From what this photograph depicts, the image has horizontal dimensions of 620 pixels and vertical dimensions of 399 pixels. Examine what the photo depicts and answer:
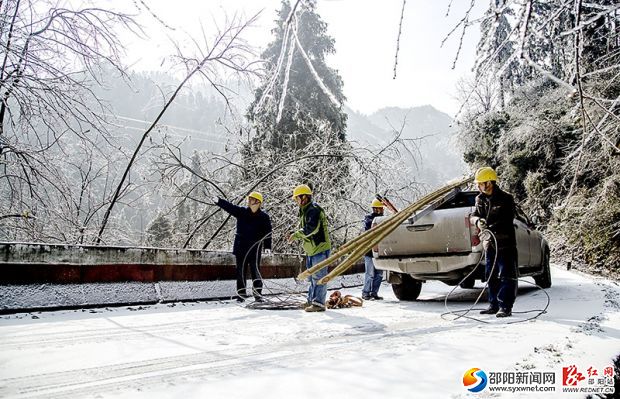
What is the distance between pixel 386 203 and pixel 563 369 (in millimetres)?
5363

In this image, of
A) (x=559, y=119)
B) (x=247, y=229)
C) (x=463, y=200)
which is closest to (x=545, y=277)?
(x=463, y=200)

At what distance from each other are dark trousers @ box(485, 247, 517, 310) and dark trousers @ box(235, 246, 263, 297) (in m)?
3.93

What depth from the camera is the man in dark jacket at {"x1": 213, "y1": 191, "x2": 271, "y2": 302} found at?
797cm

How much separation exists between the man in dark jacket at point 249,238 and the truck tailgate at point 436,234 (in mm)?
2438

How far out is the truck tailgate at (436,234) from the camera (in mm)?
6641

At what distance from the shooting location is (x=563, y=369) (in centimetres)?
286

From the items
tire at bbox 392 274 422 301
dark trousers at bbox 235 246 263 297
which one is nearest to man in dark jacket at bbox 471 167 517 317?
tire at bbox 392 274 422 301

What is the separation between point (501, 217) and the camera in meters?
5.84

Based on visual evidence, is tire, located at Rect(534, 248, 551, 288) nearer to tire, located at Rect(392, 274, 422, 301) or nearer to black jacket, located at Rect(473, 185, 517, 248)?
tire, located at Rect(392, 274, 422, 301)

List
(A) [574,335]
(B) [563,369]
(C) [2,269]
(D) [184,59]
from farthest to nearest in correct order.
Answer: (D) [184,59], (C) [2,269], (A) [574,335], (B) [563,369]

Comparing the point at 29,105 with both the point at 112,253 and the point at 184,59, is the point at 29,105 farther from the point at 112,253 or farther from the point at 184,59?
the point at 184,59

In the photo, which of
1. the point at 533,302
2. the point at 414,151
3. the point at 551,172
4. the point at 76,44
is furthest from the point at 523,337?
the point at 551,172

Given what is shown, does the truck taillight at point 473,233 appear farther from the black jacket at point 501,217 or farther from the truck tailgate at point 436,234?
the black jacket at point 501,217

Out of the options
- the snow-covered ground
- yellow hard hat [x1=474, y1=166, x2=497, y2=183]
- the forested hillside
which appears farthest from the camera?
yellow hard hat [x1=474, y1=166, x2=497, y2=183]
